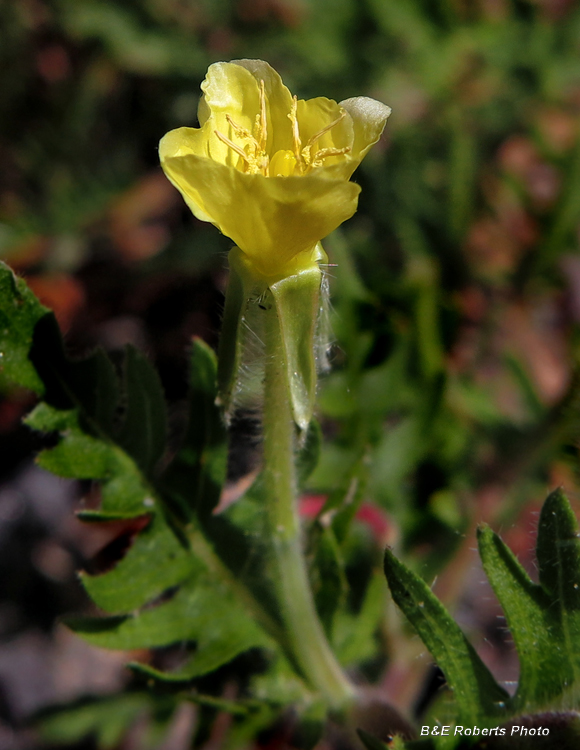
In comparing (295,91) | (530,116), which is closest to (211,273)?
(295,91)

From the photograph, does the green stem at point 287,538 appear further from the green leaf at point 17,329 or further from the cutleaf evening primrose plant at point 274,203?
the green leaf at point 17,329

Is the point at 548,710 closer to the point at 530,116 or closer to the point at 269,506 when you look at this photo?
the point at 269,506

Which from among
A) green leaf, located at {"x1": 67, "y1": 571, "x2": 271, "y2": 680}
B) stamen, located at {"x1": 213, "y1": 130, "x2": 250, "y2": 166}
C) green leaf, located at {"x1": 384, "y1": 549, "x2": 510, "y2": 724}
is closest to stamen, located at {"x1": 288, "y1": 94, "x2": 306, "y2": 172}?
stamen, located at {"x1": 213, "y1": 130, "x2": 250, "y2": 166}

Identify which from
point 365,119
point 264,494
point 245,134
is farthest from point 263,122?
point 264,494

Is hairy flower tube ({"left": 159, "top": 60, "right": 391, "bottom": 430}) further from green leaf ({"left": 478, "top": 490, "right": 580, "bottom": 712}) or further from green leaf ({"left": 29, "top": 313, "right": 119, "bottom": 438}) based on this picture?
green leaf ({"left": 478, "top": 490, "right": 580, "bottom": 712})

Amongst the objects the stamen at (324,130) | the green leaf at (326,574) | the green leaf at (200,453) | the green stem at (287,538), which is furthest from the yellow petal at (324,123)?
the green leaf at (326,574)

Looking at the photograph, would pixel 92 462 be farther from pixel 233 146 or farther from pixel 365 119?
pixel 365 119

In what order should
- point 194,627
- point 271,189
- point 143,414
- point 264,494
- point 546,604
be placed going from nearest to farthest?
point 271,189
point 546,604
point 264,494
point 143,414
point 194,627
